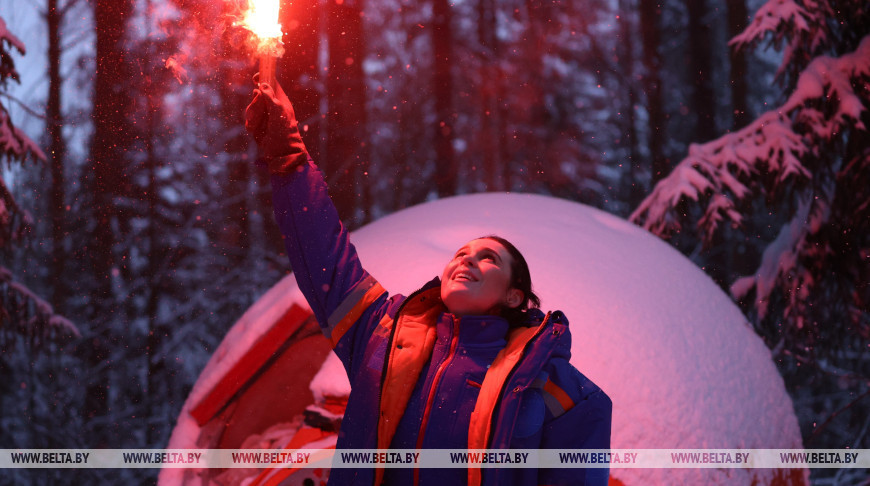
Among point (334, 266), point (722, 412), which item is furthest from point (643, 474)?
point (334, 266)

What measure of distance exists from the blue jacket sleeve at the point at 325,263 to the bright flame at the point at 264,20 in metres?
0.47

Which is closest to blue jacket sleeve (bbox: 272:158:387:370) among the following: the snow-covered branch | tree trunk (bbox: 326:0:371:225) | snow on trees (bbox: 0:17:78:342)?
snow on trees (bbox: 0:17:78:342)

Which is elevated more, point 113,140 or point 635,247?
point 113,140

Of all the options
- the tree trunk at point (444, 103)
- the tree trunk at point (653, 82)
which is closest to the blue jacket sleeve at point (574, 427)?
the tree trunk at point (444, 103)

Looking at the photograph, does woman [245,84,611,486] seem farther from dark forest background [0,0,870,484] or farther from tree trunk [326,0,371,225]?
tree trunk [326,0,371,225]

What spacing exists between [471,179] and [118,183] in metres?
4.70

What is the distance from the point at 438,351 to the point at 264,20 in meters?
1.29

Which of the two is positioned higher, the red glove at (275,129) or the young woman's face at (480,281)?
the red glove at (275,129)

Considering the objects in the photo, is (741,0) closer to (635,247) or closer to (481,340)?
(635,247)

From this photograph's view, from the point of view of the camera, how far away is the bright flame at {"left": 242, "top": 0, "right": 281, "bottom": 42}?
2.18m

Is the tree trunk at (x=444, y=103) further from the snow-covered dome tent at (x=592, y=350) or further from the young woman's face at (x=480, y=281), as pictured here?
the young woman's face at (x=480, y=281)

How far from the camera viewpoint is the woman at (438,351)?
6.29 feet

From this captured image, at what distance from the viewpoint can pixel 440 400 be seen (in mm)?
1994

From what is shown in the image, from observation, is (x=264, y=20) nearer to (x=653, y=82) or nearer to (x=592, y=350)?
(x=592, y=350)
